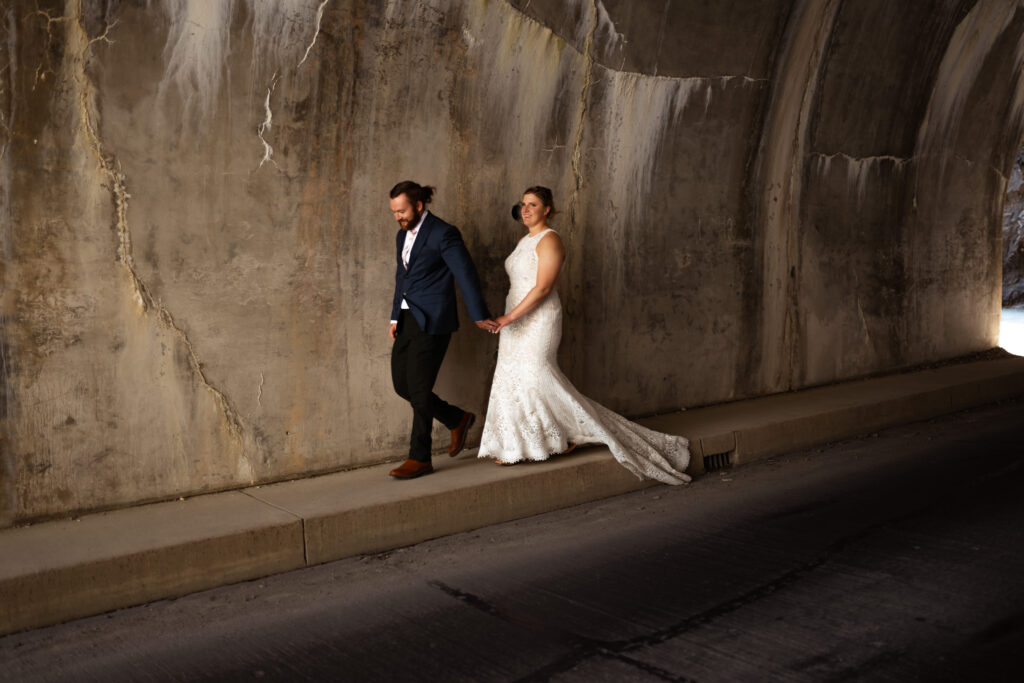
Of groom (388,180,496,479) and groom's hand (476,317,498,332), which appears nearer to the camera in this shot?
groom (388,180,496,479)

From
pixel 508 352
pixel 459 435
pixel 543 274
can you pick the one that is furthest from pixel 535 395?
pixel 543 274

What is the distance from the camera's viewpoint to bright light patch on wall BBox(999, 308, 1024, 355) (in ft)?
42.5

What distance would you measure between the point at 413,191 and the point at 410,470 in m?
1.72

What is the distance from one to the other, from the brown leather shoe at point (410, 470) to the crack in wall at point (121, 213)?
975 millimetres

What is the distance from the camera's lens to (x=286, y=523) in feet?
15.7

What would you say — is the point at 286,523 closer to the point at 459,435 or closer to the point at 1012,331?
the point at 459,435

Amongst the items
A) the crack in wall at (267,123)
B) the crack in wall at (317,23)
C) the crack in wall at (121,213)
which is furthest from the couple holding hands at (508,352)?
the crack in wall at (121,213)

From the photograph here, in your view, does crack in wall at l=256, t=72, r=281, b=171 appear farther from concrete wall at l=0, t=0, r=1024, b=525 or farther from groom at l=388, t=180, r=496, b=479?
groom at l=388, t=180, r=496, b=479

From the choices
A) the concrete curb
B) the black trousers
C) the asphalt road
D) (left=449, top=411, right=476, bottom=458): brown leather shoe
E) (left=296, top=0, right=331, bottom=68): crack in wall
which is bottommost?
the asphalt road

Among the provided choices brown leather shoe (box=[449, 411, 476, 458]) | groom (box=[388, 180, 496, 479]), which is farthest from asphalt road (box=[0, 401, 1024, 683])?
brown leather shoe (box=[449, 411, 476, 458])

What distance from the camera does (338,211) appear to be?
589 centimetres

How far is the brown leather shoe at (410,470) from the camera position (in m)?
5.75

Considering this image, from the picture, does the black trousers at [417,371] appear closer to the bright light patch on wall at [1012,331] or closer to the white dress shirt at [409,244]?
the white dress shirt at [409,244]

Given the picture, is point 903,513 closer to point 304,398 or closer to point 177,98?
point 304,398
